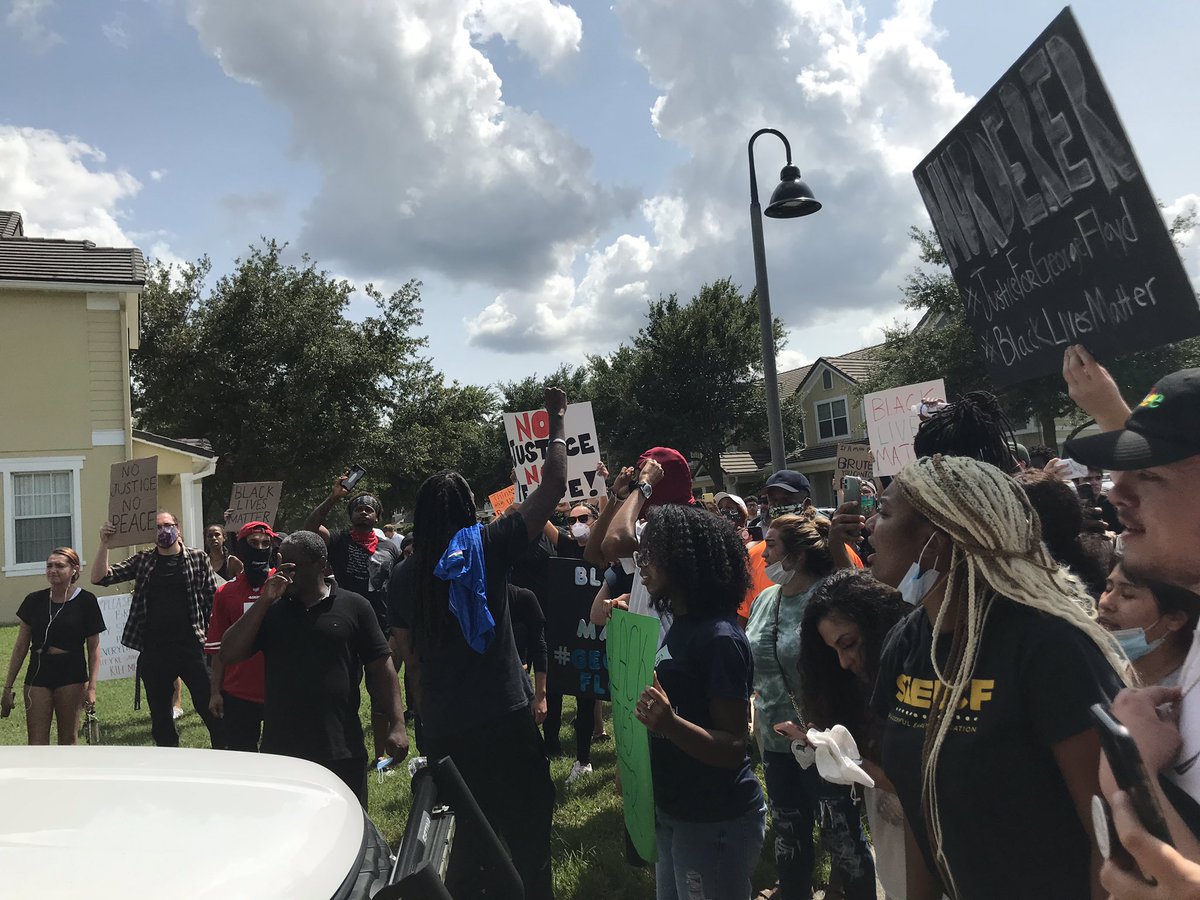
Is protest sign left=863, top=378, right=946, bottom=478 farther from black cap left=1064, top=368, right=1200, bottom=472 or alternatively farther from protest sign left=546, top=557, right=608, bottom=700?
black cap left=1064, top=368, right=1200, bottom=472

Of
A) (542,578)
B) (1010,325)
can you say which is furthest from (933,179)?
(542,578)

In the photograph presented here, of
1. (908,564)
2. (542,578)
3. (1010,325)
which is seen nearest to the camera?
(908,564)

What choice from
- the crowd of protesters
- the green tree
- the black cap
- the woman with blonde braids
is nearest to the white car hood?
the crowd of protesters

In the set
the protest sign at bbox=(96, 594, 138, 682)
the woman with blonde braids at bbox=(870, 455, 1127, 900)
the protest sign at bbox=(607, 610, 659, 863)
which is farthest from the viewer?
the protest sign at bbox=(96, 594, 138, 682)

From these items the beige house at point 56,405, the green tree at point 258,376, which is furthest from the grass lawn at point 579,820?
the green tree at point 258,376

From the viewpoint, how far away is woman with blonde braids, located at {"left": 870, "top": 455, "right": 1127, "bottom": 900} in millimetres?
1766

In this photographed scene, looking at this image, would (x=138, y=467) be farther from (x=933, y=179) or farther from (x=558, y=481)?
(x=933, y=179)

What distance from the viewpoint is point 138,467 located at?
9188 millimetres

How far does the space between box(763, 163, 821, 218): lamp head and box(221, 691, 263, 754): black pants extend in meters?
7.31

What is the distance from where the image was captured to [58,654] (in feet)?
22.5

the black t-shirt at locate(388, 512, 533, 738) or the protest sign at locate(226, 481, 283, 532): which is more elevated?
the protest sign at locate(226, 481, 283, 532)

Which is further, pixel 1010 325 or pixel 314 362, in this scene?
pixel 314 362

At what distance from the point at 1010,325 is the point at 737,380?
36904 millimetres

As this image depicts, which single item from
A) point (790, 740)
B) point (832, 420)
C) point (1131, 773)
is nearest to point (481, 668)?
point (790, 740)
